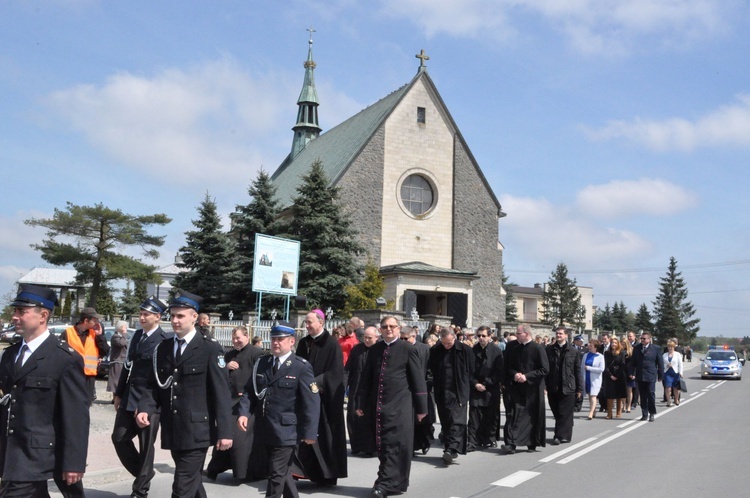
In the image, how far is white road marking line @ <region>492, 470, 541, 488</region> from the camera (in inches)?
320

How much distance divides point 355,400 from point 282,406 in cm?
230

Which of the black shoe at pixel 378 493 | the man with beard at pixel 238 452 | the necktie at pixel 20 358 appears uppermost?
the necktie at pixel 20 358

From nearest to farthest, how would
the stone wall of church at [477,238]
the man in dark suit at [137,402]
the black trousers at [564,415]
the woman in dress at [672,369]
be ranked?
the man in dark suit at [137,402] → the black trousers at [564,415] → the woman in dress at [672,369] → the stone wall of church at [477,238]

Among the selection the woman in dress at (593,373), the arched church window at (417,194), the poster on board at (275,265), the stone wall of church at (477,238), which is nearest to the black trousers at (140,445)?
the woman in dress at (593,373)

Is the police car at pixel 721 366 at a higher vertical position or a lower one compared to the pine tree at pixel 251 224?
lower

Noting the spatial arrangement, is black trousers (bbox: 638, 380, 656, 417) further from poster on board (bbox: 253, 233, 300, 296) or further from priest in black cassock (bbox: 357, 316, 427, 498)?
poster on board (bbox: 253, 233, 300, 296)

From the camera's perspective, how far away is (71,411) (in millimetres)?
4469

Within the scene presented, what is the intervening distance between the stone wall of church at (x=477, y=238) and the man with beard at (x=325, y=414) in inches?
1250

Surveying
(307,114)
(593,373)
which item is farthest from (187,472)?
(307,114)

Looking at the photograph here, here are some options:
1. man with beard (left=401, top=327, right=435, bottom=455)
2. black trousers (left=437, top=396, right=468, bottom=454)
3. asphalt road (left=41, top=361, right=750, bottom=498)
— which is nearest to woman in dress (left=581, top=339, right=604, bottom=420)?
asphalt road (left=41, top=361, right=750, bottom=498)

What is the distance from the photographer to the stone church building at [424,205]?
3675cm

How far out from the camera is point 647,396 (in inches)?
601

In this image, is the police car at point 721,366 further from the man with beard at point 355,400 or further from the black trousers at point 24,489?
the black trousers at point 24,489

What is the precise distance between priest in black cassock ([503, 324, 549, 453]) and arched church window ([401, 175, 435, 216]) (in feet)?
92.7
